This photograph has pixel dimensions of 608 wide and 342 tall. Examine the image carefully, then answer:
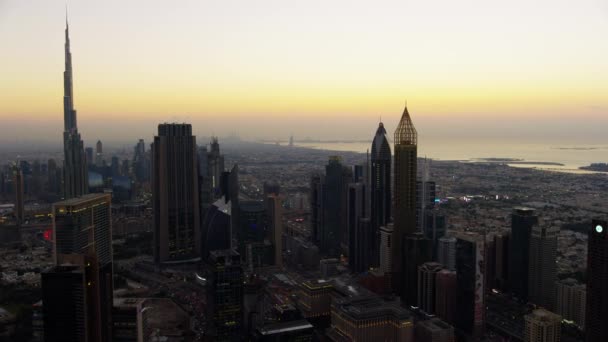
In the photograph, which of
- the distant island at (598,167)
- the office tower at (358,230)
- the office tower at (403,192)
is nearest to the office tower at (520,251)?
the office tower at (403,192)

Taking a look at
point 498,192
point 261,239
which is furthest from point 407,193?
point 498,192

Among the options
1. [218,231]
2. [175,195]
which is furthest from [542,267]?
[175,195]

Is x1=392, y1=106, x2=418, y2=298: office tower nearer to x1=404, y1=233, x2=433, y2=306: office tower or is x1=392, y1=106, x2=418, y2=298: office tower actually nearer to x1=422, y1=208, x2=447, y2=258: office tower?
x1=404, y1=233, x2=433, y2=306: office tower

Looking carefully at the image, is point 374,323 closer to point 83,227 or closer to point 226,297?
point 226,297

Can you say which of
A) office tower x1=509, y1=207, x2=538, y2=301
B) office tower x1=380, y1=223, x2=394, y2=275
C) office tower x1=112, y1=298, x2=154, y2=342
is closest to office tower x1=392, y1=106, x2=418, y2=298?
office tower x1=380, y1=223, x2=394, y2=275

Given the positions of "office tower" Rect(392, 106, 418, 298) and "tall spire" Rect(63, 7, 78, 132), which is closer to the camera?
"office tower" Rect(392, 106, 418, 298)

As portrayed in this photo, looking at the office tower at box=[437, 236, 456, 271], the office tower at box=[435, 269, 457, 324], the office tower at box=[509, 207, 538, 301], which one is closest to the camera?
the office tower at box=[435, 269, 457, 324]
